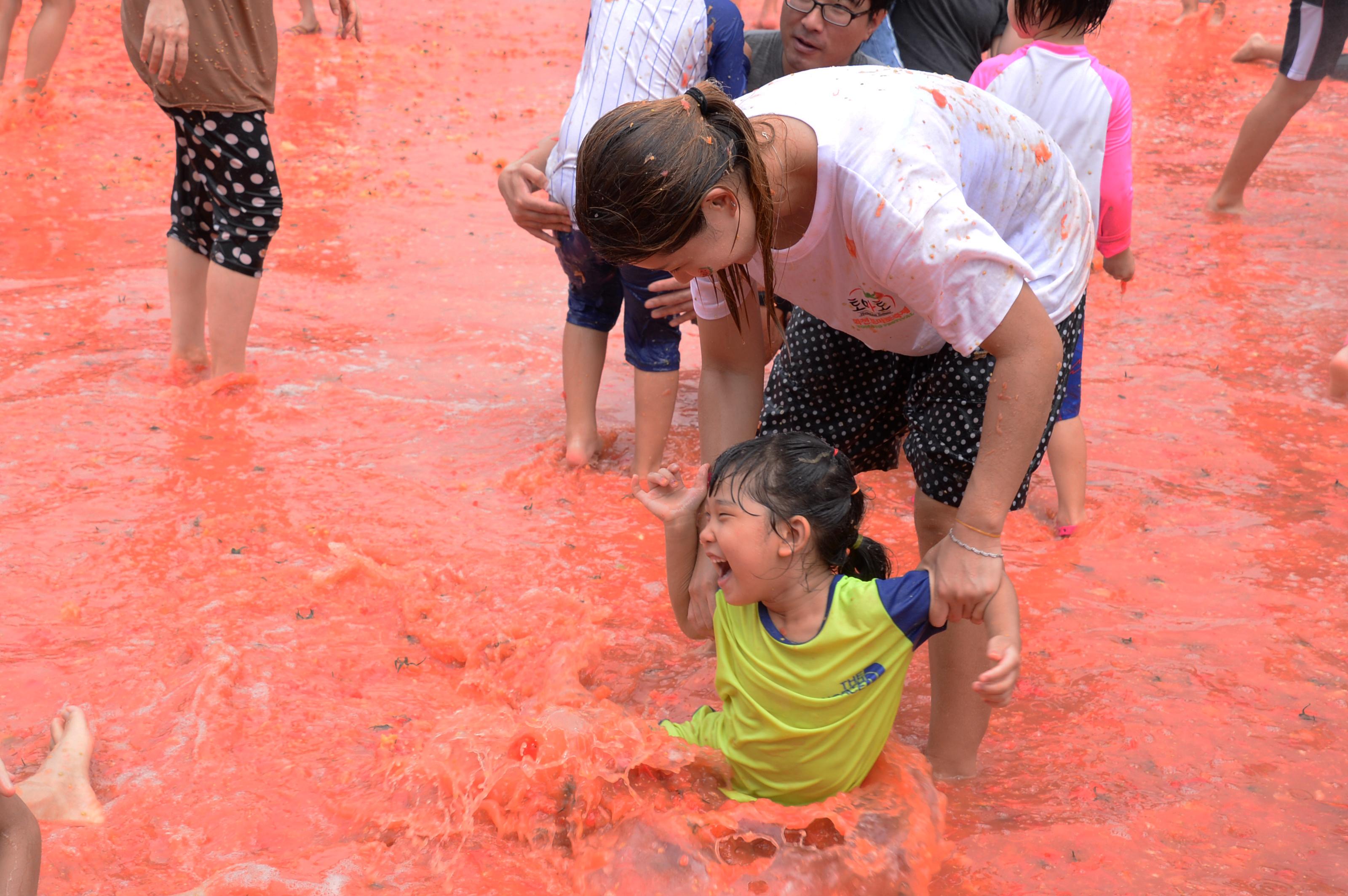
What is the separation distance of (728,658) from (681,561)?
230 millimetres

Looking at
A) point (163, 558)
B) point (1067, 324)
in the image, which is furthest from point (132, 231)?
point (1067, 324)

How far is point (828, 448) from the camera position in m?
2.13

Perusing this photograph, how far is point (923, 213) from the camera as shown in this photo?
1640 millimetres

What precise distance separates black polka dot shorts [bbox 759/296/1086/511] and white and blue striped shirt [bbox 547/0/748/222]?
1077 mm

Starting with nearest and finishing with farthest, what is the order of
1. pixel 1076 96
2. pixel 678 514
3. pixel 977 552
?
pixel 977 552 → pixel 678 514 → pixel 1076 96

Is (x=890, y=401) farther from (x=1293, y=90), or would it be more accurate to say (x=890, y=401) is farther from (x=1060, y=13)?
(x=1293, y=90)

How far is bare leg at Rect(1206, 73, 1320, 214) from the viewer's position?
5492 mm

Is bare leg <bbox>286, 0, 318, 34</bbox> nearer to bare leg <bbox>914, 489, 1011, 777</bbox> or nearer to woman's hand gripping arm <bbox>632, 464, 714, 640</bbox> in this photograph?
woman's hand gripping arm <bbox>632, 464, 714, 640</bbox>

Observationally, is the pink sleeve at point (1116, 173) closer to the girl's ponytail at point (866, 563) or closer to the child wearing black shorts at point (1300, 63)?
the girl's ponytail at point (866, 563)

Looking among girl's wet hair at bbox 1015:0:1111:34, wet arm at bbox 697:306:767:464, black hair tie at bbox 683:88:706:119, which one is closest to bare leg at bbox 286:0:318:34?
girl's wet hair at bbox 1015:0:1111:34

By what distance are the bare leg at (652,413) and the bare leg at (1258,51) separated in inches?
290

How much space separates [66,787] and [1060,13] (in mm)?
2994

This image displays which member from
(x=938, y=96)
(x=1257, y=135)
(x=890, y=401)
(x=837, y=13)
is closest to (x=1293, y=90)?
(x=1257, y=135)

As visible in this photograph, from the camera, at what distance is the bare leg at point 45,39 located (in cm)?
650
